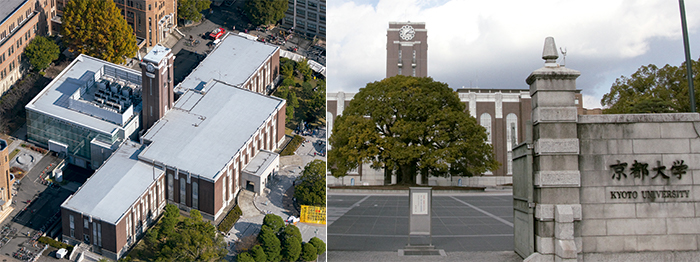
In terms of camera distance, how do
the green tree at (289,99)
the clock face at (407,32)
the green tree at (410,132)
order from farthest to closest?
the clock face at (407,32) < the green tree at (289,99) < the green tree at (410,132)

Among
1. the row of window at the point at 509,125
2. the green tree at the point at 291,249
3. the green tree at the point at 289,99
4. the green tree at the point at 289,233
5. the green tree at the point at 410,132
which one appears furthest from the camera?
the row of window at the point at 509,125

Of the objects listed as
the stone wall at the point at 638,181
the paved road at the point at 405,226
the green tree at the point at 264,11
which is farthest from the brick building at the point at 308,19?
the stone wall at the point at 638,181

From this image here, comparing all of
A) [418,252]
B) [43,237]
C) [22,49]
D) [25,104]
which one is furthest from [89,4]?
[418,252]

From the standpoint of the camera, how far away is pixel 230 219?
46844 mm

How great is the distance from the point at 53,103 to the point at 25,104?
398 centimetres

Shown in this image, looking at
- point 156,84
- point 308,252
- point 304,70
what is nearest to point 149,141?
point 156,84

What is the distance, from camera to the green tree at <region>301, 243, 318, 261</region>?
1769 inches

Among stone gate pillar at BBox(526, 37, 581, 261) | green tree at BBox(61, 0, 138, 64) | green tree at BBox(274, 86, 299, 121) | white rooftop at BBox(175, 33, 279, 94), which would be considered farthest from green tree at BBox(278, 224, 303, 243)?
green tree at BBox(61, 0, 138, 64)

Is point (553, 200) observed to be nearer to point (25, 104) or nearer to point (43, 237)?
point (43, 237)

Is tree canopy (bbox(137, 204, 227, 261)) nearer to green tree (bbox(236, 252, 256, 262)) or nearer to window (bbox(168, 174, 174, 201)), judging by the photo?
green tree (bbox(236, 252, 256, 262))

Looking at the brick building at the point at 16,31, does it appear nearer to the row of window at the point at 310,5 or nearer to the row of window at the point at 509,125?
the row of window at the point at 310,5

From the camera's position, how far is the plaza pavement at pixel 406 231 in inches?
988

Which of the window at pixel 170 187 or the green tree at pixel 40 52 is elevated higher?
the green tree at pixel 40 52

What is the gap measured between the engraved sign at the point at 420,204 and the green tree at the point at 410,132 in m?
24.5
